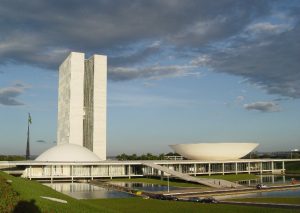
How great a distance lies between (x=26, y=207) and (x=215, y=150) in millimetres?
78031

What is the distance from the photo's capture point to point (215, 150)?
100750mm

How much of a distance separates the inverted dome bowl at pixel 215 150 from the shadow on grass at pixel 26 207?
2953 inches

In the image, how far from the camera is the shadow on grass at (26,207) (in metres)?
25.7

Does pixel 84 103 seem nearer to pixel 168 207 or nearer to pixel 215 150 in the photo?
pixel 215 150

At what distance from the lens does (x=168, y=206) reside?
4191 centimetres

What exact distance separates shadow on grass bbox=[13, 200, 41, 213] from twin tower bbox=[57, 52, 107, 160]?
87278 mm

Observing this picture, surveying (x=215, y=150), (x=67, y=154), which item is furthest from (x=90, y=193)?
(x=215, y=150)

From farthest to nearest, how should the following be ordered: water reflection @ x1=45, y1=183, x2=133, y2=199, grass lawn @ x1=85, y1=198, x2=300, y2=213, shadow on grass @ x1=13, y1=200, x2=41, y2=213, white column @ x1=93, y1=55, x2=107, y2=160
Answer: white column @ x1=93, y1=55, x2=107, y2=160
water reflection @ x1=45, y1=183, x2=133, y2=199
grass lawn @ x1=85, y1=198, x2=300, y2=213
shadow on grass @ x1=13, y1=200, x2=41, y2=213

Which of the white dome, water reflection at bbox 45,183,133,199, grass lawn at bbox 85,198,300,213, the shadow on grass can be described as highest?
the white dome

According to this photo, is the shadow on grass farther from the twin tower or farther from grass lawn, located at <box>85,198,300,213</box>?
the twin tower

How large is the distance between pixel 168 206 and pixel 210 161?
196 feet

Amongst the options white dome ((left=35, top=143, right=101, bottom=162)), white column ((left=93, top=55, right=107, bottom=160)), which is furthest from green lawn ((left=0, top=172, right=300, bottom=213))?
white column ((left=93, top=55, right=107, bottom=160))

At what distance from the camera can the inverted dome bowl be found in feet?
330

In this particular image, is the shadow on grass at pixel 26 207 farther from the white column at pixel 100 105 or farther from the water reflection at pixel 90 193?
the white column at pixel 100 105
